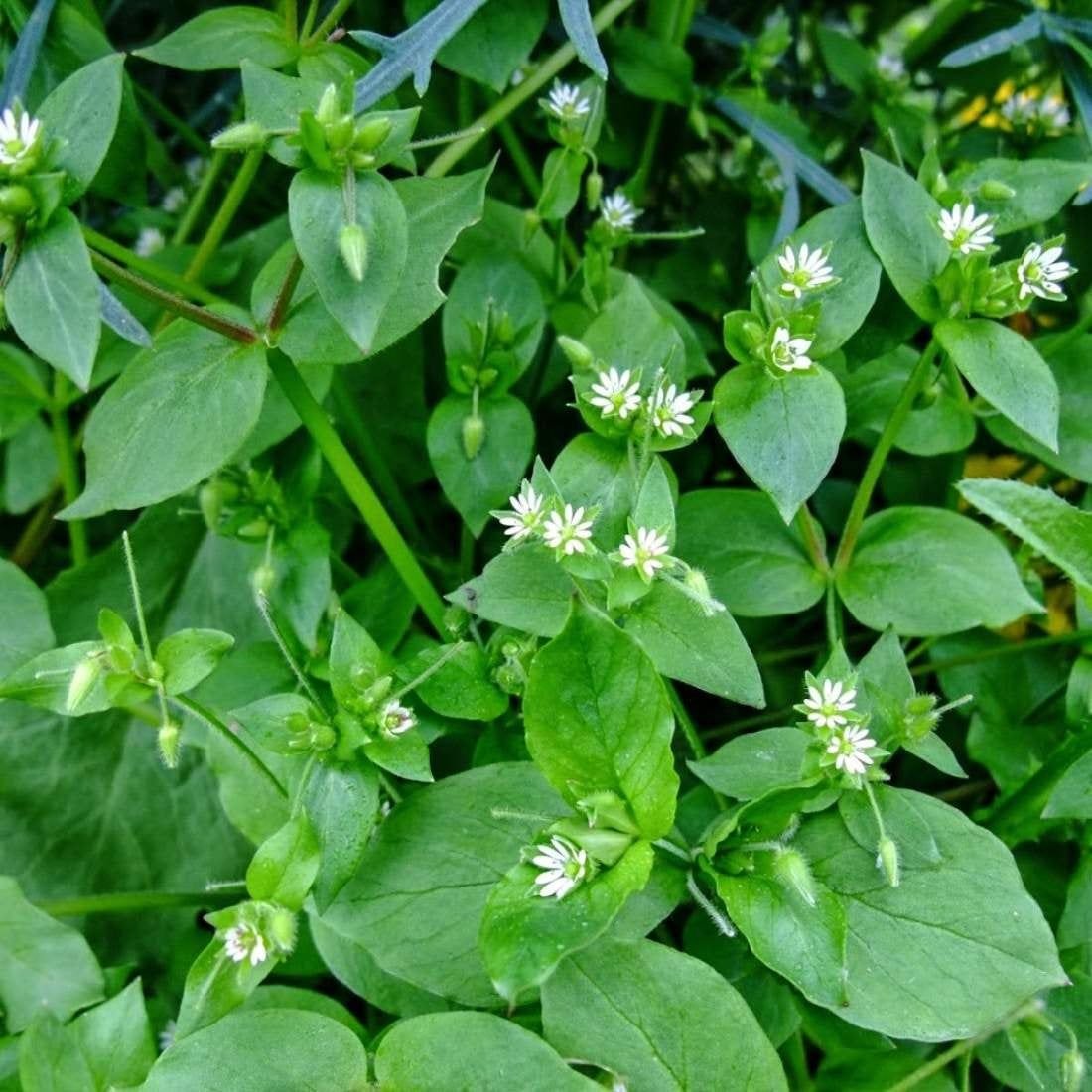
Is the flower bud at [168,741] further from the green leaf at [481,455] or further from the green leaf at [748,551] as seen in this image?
the green leaf at [748,551]

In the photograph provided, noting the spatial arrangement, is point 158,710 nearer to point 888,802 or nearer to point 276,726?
point 276,726

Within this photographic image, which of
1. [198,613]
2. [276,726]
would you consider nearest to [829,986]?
[276,726]

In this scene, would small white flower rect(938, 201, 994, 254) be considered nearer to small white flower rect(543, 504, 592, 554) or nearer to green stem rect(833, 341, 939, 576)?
green stem rect(833, 341, 939, 576)

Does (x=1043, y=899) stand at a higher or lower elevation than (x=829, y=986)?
lower

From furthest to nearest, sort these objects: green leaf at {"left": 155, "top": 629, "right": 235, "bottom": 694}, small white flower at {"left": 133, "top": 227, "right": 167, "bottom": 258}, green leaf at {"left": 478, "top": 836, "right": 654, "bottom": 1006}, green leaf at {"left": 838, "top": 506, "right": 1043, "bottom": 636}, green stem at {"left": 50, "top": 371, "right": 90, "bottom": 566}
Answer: small white flower at {"left": 133, "top": 227, "right": 167, "bottom": 258}
green stem at {"left": 50, "top": 371, "right": 90, "bottom": 566}
green leaf at {"left": 838, "top": 506, "right": 1043, "bottom": 636}
green leaf at {"left": 155, "top": 629, "right": 235, "bottom": 694}
green leaf at {"left": 478, "top": 836, "right": 654, "bottom": 1006}

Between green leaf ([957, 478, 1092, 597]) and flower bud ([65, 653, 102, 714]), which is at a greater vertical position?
green leaf ([957, 478, 1092, 597])

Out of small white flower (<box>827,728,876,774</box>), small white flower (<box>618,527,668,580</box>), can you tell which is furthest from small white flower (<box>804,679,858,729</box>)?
small white flower (<box>618,527,668,580</box>)
